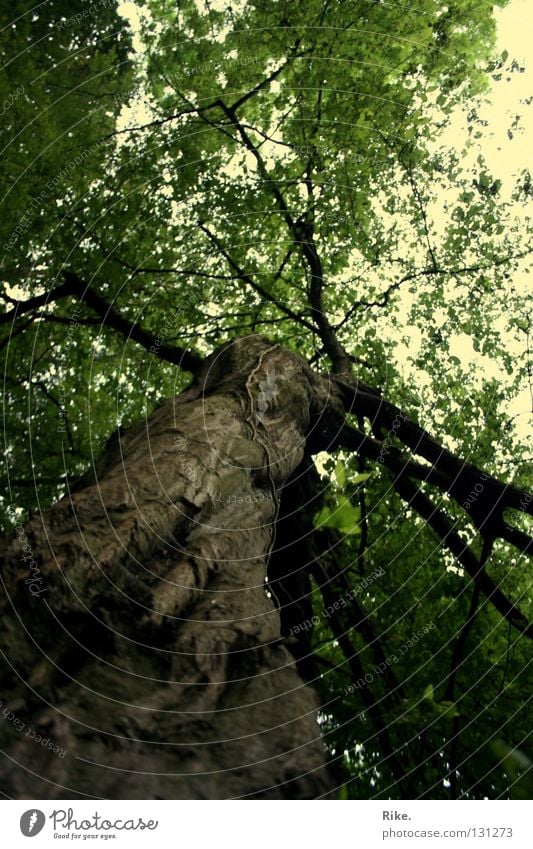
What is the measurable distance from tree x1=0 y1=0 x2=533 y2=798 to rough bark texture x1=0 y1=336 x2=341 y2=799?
9cm

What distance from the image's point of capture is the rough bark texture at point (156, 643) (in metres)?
1.89

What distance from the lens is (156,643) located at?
8.12 feet

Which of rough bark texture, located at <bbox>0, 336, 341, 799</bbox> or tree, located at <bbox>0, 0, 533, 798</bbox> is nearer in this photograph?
rough bark texture, located at <bbox>0, 336, 341, 799</bbox>

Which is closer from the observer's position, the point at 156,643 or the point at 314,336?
the point at 156,643

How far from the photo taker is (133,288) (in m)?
8.89

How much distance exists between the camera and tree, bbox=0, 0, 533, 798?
548cm

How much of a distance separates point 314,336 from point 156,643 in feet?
24.1

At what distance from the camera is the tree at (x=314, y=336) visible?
5.48 m

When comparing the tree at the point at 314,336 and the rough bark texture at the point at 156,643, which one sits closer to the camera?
the rough bark texture at the point at 156,643

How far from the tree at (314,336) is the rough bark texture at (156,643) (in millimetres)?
89

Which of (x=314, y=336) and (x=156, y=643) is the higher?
(x=314, y=336)

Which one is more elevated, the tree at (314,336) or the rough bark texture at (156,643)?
the tree at (314,336)

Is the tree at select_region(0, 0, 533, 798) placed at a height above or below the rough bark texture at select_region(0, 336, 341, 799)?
above

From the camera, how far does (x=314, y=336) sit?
938 cm
